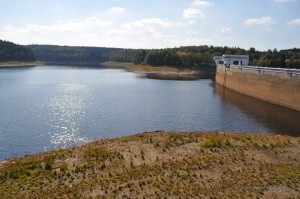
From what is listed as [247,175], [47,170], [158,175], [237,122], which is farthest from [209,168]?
[237,122]

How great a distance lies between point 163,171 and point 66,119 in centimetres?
3384

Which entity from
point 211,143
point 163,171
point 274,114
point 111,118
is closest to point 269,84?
point 274,114

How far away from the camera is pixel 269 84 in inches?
3127

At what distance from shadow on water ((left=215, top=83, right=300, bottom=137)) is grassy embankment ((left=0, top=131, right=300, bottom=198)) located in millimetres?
19655

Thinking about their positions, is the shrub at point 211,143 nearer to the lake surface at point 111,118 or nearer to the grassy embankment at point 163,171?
the grassy embankment at point 163,171

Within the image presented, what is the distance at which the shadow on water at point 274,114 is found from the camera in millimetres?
52463

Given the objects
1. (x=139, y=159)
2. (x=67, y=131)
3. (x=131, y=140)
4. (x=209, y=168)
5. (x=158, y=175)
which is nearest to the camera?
(x=158, y=175)

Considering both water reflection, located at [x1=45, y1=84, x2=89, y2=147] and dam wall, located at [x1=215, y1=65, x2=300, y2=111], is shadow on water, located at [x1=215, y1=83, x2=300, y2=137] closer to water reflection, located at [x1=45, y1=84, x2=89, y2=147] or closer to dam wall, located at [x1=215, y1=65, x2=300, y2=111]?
dam wall, located at [x1=215, y1=65, x2=300, y2=111]

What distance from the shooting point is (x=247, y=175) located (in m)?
24.8

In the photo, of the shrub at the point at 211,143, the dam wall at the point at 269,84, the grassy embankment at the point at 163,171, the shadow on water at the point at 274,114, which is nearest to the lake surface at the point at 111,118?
the shadow on water at the point at 274,114

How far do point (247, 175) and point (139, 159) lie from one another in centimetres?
1010

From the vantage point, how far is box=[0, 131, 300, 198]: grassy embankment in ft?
71.3

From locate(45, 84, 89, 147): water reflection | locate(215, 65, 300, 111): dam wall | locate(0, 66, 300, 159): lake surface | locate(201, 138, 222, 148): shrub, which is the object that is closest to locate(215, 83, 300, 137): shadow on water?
locate(0, 66, 300, 159): lake surface

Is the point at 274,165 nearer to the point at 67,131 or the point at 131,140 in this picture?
the point at 131,140
